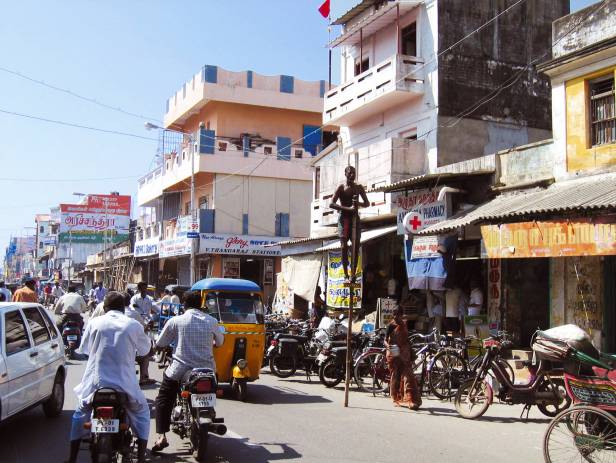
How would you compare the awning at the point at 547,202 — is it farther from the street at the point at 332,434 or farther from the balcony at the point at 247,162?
the balcony at the point at 247,162

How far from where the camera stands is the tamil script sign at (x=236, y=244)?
32031mm

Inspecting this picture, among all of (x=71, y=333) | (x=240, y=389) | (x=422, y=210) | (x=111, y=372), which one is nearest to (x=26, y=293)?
(x=71, y=333)

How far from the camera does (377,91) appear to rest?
21.3 metres

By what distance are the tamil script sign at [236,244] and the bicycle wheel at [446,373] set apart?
67.4 feet

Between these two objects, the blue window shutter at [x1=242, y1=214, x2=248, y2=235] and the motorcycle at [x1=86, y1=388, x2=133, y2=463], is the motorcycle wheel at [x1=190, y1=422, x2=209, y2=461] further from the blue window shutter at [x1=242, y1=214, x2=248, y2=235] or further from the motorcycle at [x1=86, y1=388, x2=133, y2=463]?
the blue window shutter at [x1=242, y1=214, x2=248, y2=235]

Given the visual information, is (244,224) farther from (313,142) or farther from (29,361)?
(29,361)

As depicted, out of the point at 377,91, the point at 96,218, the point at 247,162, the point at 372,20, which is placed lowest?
the point at 96,218

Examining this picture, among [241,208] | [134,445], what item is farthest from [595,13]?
[241,208]

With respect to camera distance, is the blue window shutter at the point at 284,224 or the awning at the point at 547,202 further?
the blue window shutter at the point at 284,224

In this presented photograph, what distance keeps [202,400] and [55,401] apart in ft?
10.4

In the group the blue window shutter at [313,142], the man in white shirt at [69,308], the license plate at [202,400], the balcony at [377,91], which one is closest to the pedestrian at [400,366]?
the license plate at [202,400]

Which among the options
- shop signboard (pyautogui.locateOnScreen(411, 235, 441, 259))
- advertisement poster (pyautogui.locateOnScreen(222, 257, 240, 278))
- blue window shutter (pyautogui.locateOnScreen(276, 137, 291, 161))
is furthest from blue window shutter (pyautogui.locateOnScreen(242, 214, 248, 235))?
shop signboard (pyautogui.locateOnScreen(411, 235, 441, 259))

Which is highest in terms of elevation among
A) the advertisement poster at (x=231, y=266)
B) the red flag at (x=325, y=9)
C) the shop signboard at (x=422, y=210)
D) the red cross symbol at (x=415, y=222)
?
the red flag at (x=325, y=9)

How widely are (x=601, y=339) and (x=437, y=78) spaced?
10525mm
